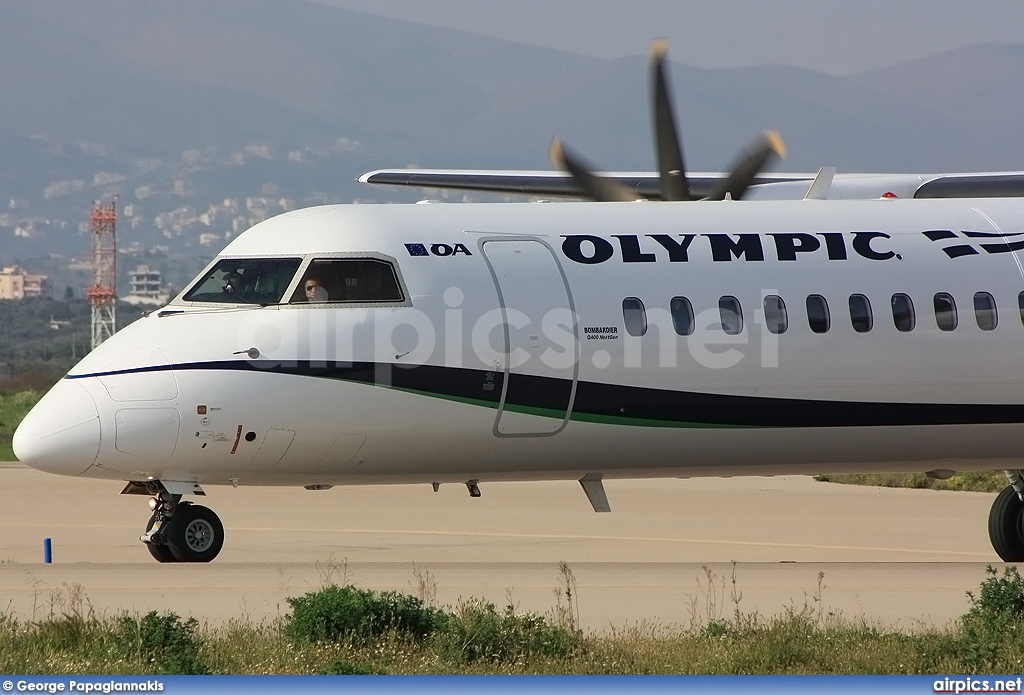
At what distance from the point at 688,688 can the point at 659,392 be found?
9.26 m

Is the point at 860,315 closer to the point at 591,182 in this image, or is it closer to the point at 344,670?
the point at 591,182

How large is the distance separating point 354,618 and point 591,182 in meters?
11.6

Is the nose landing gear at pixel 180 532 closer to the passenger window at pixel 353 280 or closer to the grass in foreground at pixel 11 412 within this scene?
the passenger window at pixel 353 280

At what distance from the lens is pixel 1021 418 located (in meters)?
21.6

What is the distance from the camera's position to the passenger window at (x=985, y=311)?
70.4ft

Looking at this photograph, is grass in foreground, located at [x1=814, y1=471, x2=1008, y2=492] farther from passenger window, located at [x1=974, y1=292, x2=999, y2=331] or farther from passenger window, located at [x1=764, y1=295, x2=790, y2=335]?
passenger window, located at [x1=764, y1=295, x2=790, y2=335]

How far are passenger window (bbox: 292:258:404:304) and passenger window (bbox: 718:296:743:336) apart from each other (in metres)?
3.81

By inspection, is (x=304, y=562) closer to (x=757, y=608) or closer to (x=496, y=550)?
(x=496, y=550)

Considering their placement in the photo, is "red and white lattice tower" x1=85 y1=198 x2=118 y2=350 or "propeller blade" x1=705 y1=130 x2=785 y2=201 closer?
"propeller blade" x1=705 y1=130 x2=785 y2=201

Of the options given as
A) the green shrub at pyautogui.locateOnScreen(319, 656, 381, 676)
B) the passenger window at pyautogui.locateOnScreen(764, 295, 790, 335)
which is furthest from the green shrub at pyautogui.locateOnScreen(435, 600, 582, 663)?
the passenger window at pyautogui.locateOnScreen(764, 295, 790, 335)

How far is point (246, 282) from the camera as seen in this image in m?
19.5

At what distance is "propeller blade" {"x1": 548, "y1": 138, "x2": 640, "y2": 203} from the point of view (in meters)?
25.1

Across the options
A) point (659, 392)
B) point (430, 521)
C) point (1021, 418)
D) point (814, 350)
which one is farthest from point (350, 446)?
point (430, 521)

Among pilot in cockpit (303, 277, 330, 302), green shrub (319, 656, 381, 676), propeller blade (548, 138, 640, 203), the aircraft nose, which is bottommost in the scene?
green shrub (319, 656, 381, 676)
